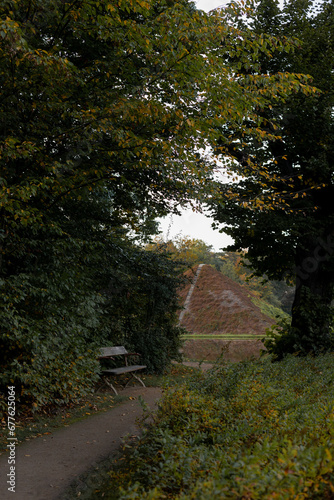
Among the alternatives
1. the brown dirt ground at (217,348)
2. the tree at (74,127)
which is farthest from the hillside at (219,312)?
the tree at (74,127)

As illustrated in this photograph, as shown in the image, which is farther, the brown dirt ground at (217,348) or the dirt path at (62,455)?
the brown dirt ground at (217,348)

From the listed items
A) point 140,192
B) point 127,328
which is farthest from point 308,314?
point 140,192

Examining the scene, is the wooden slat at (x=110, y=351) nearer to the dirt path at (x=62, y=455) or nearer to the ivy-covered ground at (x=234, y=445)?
the dirt path at (x=62, y=455)

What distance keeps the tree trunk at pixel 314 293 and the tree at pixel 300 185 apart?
0.03m

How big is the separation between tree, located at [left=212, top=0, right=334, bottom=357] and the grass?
5769mm

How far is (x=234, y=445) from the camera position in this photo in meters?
3.78

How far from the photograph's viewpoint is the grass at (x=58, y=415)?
589 centimetres

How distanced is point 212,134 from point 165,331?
788cm

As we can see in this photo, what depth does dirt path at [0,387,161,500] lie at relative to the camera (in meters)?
4.18

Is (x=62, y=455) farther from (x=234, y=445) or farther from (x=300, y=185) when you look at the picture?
(x=300, y=185)

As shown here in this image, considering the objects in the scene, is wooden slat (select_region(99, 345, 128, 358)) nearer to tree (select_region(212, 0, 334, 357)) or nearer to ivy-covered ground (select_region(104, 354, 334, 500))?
ivy-covered ground (select_region(104, 354, 334, 500))

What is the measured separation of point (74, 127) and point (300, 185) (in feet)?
26.9

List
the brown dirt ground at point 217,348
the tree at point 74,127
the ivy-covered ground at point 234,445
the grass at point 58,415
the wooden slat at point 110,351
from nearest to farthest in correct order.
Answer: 1. the ivy-covered ground at point 234,445
2. the grass at point 58,415
3. the tree at point 74,127
4. the wooden slat at point 110,351
5. the brown dirt ground at point 217,348

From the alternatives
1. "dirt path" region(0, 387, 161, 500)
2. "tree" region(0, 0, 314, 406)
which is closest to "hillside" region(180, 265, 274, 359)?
"tree" region(0, 0, 314, 406)
